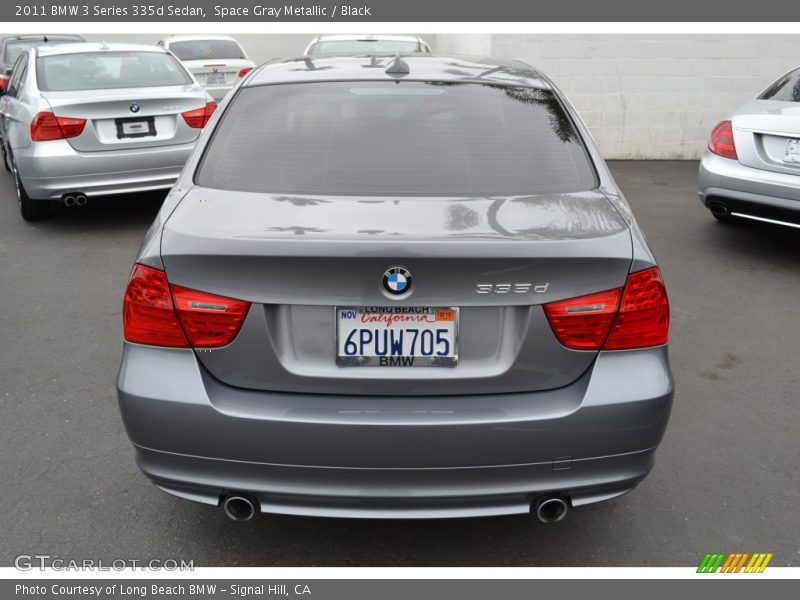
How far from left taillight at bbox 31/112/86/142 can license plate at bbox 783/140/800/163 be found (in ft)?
18.8

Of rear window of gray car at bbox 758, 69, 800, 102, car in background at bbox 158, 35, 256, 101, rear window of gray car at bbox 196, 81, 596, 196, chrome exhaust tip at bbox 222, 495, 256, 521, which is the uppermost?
rear window of gray car at bbox 196, 81, 596, 196

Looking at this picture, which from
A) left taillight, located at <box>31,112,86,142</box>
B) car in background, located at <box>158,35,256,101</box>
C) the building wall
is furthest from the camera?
car in background, located at <box>158,35,256,101</box>

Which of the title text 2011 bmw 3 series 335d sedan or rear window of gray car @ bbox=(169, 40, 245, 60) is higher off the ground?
the title text 2011 bmw 3 series 335d sedan

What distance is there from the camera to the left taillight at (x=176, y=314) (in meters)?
2.46

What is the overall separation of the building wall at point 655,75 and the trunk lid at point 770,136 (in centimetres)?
473

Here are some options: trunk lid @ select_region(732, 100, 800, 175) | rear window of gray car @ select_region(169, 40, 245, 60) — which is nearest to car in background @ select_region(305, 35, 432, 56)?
rear window of gray car @ select_region(169, 40, 245, 60)

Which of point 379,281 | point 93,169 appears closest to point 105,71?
point 93,169

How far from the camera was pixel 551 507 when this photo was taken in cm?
261

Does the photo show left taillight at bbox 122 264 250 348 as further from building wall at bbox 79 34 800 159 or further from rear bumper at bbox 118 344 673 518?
building wall at bbox 79 34 800 159

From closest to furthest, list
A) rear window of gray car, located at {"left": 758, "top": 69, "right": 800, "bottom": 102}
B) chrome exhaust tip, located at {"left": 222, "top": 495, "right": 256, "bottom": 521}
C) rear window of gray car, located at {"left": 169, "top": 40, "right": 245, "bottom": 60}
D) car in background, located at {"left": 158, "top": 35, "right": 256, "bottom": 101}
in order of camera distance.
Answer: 1. chrome exhaust tip, located at {"left": 222, "top": 495, "right": 256, "bottom": 521}
2. rear window of gray car, located at {"left": 758, "top": 69, "right": 800, "bottom": 102}
3. car in background, located at {"left": 158, "top": 35, "right": 256, "bottom": 101}
4. rear window of gray car, located at {"left": 169, "top": 40, "right": 245, "bottom": 60}

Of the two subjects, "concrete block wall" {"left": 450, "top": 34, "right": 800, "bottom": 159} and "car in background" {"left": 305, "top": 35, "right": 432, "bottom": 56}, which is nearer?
"concrete block wall" {"left": 450, "top": 34, "right": 800, "bottom": 159}

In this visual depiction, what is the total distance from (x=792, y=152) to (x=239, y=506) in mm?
5284

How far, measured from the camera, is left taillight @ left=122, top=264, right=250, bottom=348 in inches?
96.7

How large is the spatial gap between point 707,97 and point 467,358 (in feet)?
33.3
